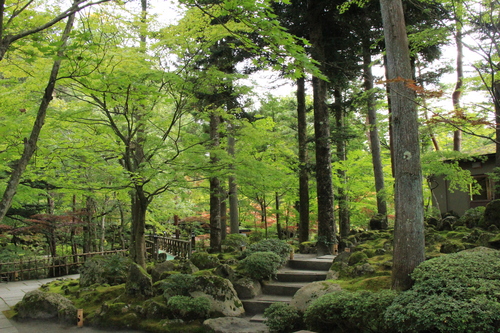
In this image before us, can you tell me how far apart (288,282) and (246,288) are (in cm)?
119

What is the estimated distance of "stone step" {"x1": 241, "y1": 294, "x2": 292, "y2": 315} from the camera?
7684 millimetres

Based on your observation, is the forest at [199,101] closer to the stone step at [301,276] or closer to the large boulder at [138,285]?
the large boulder at [138,285]

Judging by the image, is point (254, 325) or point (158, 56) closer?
point (254, 325)

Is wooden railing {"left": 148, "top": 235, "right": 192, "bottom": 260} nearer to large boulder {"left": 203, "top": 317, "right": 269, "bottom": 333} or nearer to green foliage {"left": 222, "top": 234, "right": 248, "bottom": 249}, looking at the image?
green foliage {"left": 222, "top": 234, "right": 248, "bottom": 249}

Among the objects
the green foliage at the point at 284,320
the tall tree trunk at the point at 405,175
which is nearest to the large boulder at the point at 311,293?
the green foliage at the point at 284,320

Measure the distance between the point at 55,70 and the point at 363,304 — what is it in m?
5.49

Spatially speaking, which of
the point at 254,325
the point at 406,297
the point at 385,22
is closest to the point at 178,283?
the point at 254,325

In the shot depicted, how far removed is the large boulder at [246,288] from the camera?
8102 mm

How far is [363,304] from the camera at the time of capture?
5.38m

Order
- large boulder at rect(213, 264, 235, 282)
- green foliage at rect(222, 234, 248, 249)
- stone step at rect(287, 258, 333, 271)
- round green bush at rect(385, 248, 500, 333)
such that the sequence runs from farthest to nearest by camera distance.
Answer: green foliage at rect(222, 234, 248, 249) < stone step at rect(287, 258, 333, 271) < large boulder at rect(213, 264, 235, 282) < round green bush at rect(385, 248, 500, 333)

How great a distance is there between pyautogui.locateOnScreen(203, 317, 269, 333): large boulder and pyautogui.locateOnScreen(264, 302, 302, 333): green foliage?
11.6 inches

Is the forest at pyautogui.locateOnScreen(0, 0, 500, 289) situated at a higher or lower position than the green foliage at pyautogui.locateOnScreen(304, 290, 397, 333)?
higher

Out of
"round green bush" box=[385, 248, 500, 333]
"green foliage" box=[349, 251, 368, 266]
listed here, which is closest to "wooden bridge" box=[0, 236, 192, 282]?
"green foliage" box=[349, 251, 368, 266]

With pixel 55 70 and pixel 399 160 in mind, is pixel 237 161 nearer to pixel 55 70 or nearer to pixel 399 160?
pixel 399 160
